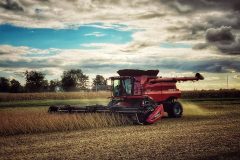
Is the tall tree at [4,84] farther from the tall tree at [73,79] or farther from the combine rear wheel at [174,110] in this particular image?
the combine rear wheel at [174,110]

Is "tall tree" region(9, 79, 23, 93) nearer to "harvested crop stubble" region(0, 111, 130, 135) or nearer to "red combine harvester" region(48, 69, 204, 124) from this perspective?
"red combine harvester" region(48, 69, 204, 124)

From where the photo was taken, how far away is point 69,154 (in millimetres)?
11727

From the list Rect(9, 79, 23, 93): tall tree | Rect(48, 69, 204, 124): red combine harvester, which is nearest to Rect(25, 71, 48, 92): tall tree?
Rect(9, 79, 23, 93): tall tree

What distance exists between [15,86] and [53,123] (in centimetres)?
9909

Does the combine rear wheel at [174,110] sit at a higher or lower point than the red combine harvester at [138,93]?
lower

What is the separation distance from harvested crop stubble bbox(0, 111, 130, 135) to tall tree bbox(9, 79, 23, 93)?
300 feet

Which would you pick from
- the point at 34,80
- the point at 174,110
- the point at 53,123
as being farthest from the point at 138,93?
the point at 34,80

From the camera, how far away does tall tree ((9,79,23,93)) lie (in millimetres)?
110500

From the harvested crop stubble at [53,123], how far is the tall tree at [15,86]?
300ft

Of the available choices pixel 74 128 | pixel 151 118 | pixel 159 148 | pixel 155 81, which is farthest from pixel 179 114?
pixel 159 148

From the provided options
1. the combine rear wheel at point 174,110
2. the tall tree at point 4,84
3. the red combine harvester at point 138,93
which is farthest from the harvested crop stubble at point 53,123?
the tall tree at point 4,84

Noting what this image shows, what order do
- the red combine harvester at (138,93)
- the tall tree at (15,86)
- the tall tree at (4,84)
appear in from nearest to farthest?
the red combine harvester at (138,93) < the tall tree at (15,86) < the tall tree at (4,84)

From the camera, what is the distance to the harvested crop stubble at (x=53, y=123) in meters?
17.5

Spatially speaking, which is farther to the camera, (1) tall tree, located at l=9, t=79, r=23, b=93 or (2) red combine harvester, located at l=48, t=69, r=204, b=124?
(1) tall tree, located at l=9, t=79, r=23, b=93
